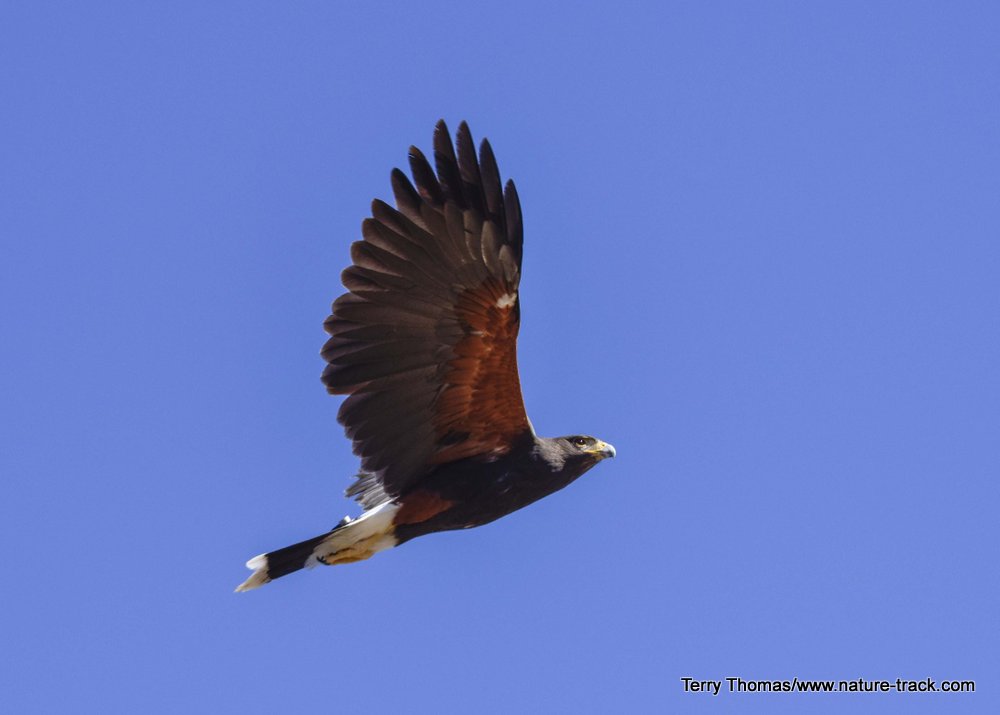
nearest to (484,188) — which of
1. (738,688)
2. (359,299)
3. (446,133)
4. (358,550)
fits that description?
(446,133)

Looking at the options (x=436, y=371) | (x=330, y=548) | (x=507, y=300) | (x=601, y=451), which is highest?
(x=507, y=300)

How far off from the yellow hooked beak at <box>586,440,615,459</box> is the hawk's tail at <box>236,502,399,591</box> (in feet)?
6.41

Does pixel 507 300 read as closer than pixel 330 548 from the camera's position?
Yes

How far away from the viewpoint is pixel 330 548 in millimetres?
14031

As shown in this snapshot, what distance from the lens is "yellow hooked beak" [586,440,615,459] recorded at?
1421cm

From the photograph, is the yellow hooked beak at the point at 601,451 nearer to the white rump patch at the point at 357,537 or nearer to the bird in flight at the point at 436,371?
the bird in flight at the point at 436,371

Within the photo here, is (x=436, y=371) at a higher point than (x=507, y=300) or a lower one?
lower

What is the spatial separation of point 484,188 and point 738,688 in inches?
274

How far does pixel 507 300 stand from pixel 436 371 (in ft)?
3.14

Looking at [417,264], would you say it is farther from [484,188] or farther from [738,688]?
[738,688]

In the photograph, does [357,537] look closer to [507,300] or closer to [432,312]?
[432,312]

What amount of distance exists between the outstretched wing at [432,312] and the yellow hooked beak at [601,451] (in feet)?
2.46

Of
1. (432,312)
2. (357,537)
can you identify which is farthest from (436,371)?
(357,537)

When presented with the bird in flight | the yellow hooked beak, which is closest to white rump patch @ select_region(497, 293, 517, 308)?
the bird in flight
